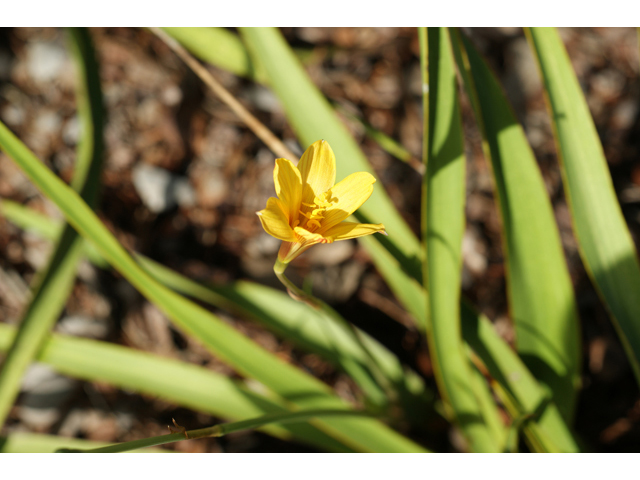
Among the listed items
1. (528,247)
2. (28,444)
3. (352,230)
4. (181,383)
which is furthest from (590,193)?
(28,444)

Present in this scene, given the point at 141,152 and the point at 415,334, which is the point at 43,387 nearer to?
the point at 141,152

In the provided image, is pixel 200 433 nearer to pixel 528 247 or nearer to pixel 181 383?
pixel 181 383

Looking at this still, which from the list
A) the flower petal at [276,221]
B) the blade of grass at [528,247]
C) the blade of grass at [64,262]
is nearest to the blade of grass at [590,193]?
the blade of grass at [528,247]

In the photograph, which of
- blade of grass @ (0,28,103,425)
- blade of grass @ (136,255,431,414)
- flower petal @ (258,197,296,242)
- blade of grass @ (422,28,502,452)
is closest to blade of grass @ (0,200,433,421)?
blade of grass @ (136,255,431,414)

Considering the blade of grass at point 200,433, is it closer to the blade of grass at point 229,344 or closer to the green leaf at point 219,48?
the blade of grass at point 229,344

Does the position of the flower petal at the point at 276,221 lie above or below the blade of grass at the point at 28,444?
below
